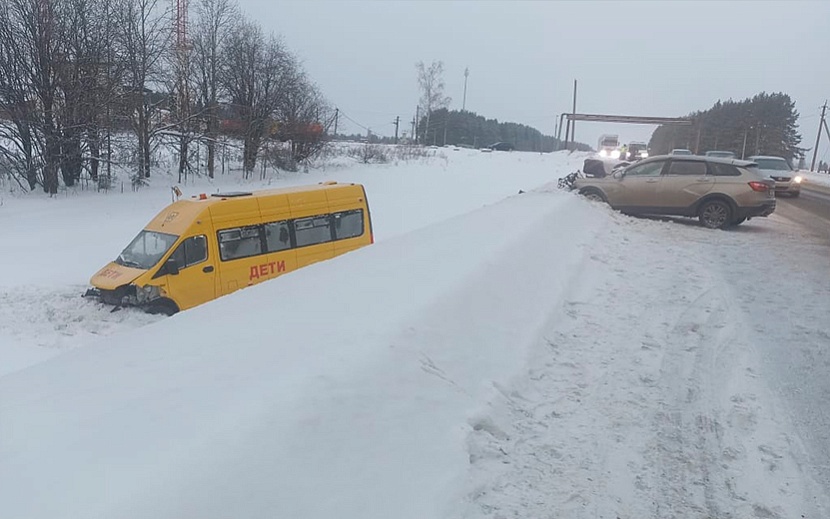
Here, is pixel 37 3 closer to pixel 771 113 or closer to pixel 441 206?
pixel 441 206

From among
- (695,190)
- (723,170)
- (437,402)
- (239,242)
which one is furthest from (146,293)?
(723,170)

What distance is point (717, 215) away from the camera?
44.2 feet

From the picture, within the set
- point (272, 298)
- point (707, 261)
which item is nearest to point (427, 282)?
point (272, 298)

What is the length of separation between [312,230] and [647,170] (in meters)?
8.28

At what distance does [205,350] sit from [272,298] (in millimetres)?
1504

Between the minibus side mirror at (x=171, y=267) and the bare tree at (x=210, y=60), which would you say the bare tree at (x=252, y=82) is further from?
the minibus side mirror at (x=171, y=267)

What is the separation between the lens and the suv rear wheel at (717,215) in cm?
1342

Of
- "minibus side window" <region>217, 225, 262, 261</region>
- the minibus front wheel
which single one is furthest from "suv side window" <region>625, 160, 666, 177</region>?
the minibus front wheel

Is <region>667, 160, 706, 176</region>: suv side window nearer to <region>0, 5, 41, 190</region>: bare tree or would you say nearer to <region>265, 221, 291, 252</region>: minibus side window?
<region>265, 221, 291, 252</region>: minibus side window

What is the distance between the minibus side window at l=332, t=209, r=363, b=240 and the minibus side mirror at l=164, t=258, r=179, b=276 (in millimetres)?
3732

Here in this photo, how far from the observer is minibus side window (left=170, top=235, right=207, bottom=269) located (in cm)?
1095

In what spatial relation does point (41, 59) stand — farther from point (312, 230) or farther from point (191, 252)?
point (191, 252)

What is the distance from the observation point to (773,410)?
166 inches

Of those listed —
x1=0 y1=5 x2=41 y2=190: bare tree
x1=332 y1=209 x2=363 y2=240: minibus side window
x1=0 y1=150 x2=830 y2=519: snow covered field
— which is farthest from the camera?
x1=0 y1=5 x2=41 y2=190: bare tree
